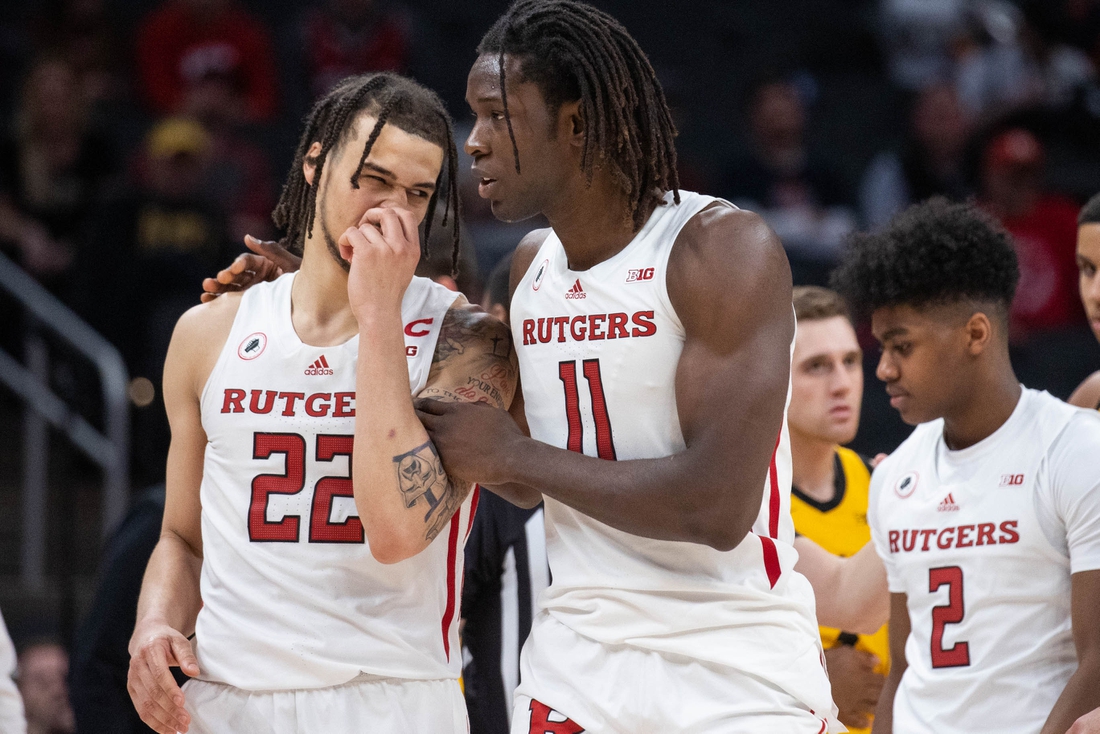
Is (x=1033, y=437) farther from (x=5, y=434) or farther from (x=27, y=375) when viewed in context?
(x=5, y=434)

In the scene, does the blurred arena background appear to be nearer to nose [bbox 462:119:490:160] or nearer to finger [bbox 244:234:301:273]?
finger [bbox 244:234:301:273]

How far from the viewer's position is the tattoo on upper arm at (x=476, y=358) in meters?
3.14

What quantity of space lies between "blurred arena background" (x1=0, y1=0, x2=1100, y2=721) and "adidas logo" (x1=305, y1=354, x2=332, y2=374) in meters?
2.56

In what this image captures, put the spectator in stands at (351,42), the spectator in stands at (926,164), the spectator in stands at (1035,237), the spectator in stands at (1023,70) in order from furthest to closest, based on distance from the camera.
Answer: the spectator in stands at (1023,70)
the spectator in stands at (351,42)
the spectator in stands at (926,164)
the spectator in stands at (1035,237)

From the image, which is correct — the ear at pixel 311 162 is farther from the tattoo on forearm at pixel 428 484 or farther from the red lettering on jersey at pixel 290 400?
the tattoo on forearm at pixel 428 484

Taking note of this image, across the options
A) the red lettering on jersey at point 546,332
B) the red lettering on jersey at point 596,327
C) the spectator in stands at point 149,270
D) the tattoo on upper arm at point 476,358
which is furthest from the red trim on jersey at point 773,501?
the spectator in stands at point 149,270

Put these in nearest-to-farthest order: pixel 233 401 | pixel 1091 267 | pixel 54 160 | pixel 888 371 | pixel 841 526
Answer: pixel 233 401 < pixel 888 371 < pixel 1091 267 < pixel 841 526 < pixel 54 160

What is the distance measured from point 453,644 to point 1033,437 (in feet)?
5.52

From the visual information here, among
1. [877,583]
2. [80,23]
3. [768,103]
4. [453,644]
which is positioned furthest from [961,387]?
[80,23]

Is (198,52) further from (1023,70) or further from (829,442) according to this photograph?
(829,442)

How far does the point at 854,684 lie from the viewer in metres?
4.37

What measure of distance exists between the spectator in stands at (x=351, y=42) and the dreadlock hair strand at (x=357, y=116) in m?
7.03

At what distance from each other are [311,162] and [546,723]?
Answer: 5.04 feet

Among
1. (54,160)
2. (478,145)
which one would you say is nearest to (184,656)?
(478,145)
